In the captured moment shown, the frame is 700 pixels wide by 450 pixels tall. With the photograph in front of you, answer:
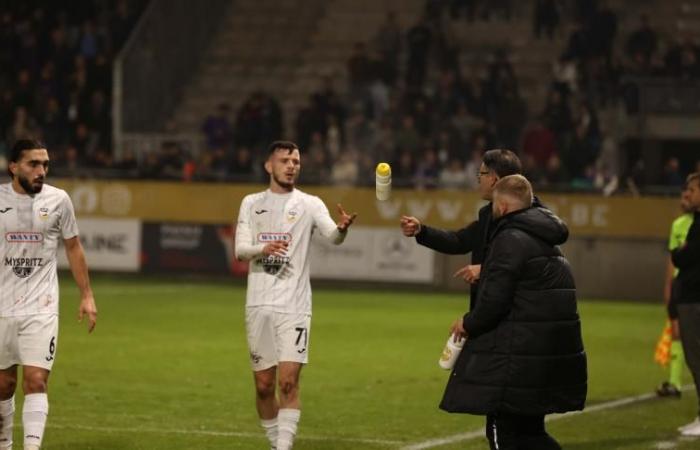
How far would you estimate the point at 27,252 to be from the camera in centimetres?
988

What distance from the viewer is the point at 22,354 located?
9773 millimetres

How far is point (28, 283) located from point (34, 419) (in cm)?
88

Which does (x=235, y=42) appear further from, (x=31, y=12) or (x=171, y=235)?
(x=171, y=235)

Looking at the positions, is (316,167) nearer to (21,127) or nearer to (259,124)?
(259,124)

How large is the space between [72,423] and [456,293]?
49.9 ft

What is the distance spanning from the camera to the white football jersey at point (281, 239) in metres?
10.3

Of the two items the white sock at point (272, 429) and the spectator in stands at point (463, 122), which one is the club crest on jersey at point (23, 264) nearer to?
the white sock at point (272, 429)


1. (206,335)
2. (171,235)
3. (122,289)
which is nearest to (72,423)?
(206,335)

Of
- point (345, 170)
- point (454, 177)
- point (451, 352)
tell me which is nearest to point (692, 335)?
point (451, 352)

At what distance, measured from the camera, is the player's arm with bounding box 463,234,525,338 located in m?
8.25

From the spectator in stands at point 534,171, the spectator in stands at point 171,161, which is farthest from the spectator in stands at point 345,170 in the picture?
the spectator in stands at point 534,171

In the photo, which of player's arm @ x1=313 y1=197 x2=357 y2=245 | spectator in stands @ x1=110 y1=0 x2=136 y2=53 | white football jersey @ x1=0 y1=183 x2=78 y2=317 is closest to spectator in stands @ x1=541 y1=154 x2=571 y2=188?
spectator in stands @ x1=110 y1=0 x2=136 y2=53

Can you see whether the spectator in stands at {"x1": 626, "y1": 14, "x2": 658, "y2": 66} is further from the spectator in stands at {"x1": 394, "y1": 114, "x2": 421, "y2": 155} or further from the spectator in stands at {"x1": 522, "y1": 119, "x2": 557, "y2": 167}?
the spectator in stands at {"x1": 394, "y1": 114, "x2": 421, "y2": 155}

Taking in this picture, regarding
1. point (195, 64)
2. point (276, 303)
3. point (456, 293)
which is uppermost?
point (195, 64)
